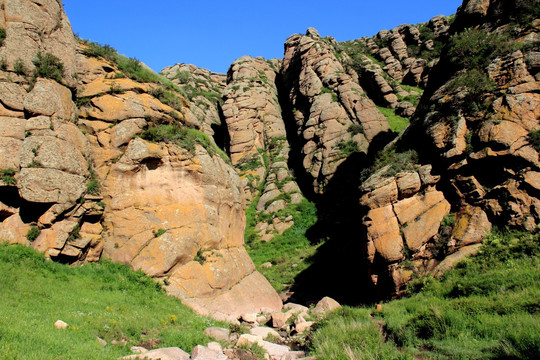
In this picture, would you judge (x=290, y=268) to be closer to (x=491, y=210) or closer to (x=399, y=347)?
(x=491, y=210)

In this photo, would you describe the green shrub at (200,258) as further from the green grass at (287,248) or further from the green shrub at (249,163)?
the green shrub at (249,163)

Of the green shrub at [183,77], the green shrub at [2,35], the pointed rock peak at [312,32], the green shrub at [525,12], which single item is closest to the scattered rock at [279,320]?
the green shrub at [2,35]

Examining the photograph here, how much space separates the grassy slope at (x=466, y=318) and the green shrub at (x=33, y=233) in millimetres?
11037

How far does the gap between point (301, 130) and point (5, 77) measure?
32.6 metres

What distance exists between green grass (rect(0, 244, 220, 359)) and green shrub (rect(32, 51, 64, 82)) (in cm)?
812

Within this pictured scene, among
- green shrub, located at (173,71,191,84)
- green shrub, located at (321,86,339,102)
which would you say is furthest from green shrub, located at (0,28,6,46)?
green shrub, located at (173,71,191,84)

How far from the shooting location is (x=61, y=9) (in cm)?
1827

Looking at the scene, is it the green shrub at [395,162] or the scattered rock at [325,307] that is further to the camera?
the green shrub at [395,162]

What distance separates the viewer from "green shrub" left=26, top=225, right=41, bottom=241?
12.3m

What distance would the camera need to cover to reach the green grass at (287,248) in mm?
26486

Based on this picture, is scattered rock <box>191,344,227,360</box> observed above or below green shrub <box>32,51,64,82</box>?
below

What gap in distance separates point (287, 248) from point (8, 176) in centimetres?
2344

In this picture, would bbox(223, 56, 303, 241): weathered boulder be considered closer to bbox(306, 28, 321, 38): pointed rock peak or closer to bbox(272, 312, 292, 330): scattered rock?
bbox(306, 28, 321, 38): pointed rock peak

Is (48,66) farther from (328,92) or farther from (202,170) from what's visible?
(328,92)
